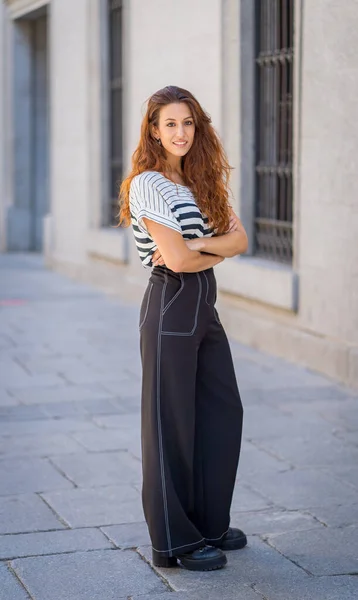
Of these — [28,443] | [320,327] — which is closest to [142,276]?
[320,327]

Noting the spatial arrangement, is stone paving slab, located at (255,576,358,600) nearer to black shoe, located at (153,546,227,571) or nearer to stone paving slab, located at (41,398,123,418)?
black shoe, located at (153,546,227,571)

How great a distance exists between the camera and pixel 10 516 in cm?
491

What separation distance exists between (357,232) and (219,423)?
11.3 ft

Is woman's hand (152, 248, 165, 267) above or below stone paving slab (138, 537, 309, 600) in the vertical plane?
above

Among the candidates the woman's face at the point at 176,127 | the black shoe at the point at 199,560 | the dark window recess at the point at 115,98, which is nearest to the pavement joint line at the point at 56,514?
the black shoe at the point at 199,560

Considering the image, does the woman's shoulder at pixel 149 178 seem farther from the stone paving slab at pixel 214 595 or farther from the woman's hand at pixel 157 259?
the stone paving slab at pixel 214 595

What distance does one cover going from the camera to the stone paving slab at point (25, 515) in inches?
187

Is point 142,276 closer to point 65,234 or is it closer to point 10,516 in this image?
point 65,234

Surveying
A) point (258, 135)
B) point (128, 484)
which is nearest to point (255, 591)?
point (128, 484)

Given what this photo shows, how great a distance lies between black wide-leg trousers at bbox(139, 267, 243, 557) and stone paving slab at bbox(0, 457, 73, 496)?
119 centimetres

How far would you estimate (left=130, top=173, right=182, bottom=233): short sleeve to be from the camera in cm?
411

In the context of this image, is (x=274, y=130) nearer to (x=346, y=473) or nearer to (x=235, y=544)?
(x=346, y=473)

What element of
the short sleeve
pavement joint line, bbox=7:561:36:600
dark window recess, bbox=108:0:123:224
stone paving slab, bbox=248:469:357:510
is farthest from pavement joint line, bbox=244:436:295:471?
dark window recess, bbox=108:0:123:224

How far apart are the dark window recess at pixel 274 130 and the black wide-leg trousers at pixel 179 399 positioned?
15.5ft
